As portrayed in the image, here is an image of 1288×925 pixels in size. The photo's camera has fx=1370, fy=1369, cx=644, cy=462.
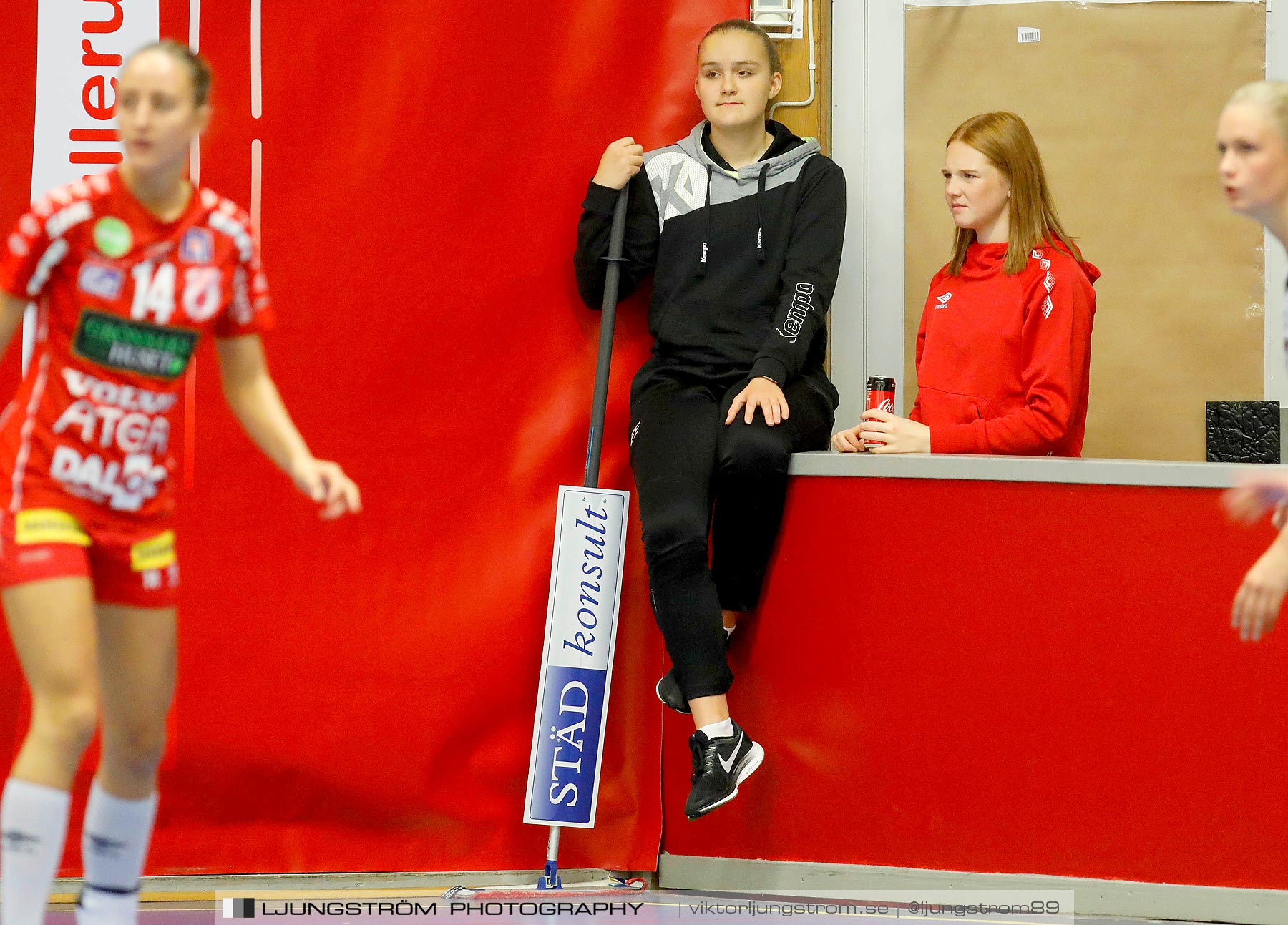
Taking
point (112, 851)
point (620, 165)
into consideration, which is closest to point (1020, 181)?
point (620, 165)

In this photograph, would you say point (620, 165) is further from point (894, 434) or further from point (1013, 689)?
point (1013, 689)

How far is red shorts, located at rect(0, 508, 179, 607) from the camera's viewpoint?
73.0 inches

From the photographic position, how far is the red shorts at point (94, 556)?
1854 millimetres

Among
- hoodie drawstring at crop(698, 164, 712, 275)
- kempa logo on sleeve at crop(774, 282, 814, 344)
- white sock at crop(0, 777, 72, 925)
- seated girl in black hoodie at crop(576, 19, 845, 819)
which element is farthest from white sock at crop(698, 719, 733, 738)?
white sock at crop(0, 777, 72, 925)

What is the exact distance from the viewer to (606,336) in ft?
9.82

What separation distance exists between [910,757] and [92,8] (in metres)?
2.37

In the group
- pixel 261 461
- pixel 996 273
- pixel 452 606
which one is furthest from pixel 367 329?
pixel 996 273

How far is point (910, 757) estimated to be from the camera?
2826 mm

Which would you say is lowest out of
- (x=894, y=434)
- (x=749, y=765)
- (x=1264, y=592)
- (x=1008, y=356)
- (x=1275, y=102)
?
(x=749, y=765)

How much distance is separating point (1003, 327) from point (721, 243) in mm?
629

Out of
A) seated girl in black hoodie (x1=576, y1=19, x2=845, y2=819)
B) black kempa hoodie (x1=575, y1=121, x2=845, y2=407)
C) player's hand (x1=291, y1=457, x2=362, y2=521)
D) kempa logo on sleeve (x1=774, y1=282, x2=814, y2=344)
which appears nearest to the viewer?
player's hand (x1=291, y1=457, x2=362, y2=521)

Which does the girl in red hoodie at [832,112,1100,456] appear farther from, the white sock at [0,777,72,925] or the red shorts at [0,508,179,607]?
the white sock at [0,777,72,925]

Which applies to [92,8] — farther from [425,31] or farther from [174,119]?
[174,119]

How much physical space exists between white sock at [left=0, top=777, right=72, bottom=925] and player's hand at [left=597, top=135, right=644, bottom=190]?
5.64 ft
